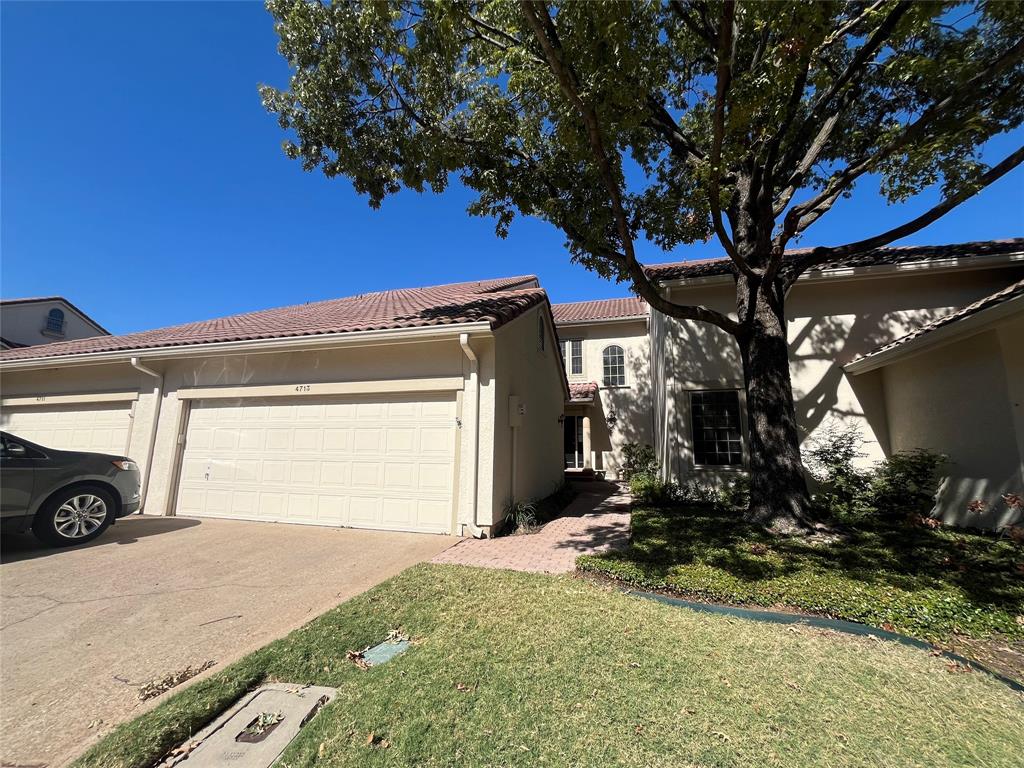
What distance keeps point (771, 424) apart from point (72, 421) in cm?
1469

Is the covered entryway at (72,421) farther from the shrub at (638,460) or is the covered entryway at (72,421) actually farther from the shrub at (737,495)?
the shrub at (638,460)

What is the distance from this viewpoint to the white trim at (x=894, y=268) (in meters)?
8.45

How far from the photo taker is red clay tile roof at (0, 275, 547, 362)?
759 centimetres

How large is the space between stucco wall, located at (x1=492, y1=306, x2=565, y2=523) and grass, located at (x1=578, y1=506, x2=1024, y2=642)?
2.50 m

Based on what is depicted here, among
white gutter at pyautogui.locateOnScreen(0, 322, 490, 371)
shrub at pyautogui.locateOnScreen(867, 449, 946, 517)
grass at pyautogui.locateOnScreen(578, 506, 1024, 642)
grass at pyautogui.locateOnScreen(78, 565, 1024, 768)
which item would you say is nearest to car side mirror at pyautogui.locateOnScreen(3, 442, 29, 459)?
white gutter at pyautogui.locateOnScreen(0, 322, 490, 371)

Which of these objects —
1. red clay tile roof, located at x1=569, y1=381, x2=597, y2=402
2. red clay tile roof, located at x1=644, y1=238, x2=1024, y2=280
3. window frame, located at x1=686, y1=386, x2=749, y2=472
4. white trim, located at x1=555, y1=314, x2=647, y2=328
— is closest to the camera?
red clay tile roof, located at x1=644, y1=238, x2=1024, y2=280

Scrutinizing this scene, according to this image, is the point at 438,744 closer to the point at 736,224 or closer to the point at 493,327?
the point at 493,327

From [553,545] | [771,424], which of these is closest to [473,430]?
[553,545]

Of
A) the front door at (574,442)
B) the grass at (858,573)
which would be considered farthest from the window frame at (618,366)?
the grass at (858,573)

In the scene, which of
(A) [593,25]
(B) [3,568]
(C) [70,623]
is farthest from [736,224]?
(B) [3,568]

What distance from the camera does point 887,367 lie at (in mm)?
9008

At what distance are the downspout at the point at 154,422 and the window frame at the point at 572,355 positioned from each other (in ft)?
45.1

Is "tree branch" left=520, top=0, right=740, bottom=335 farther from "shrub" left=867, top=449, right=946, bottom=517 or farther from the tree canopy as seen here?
"shrub" left=867, top=449, right=946, bottom=517

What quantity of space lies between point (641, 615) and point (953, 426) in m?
7.54
